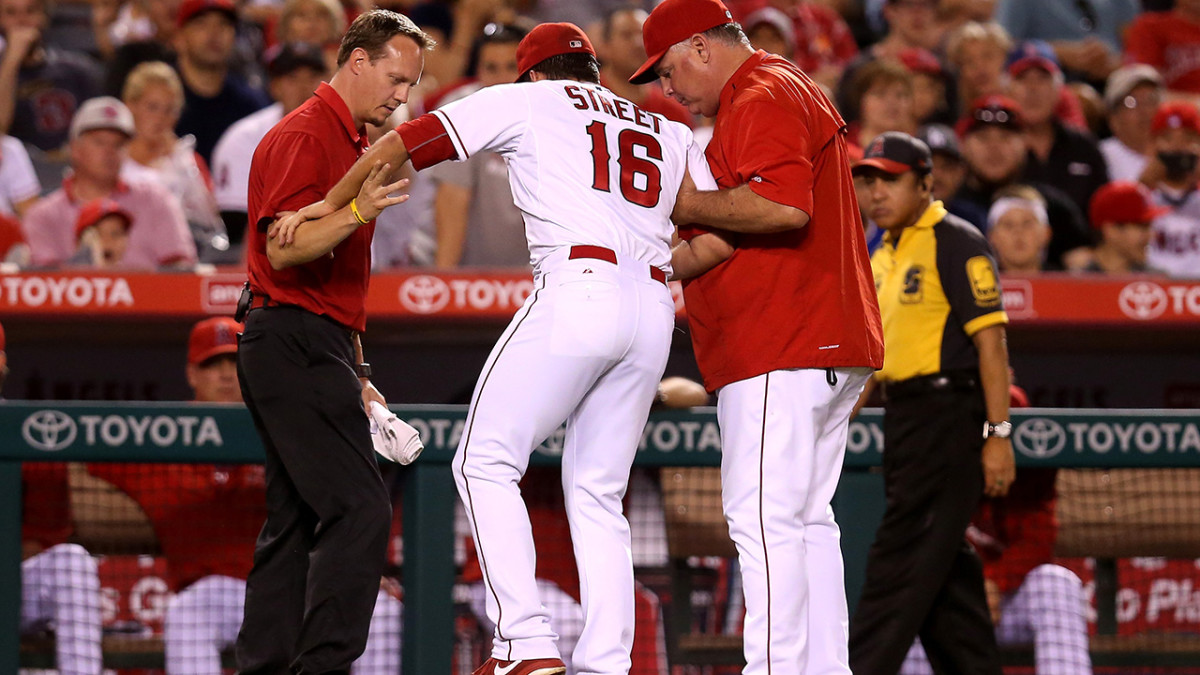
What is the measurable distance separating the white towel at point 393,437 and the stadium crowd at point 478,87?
2.56 metres

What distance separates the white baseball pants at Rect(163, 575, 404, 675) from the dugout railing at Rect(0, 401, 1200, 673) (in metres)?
0.22

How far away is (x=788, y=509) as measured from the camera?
145 inches

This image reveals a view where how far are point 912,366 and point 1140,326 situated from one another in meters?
1.90

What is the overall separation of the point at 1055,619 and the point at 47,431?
3299mm

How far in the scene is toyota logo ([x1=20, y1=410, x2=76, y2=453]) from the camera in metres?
4.43

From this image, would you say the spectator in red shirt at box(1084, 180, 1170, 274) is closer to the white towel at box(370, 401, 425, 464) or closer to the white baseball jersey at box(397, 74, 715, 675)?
the white baseball jersey at box(397, 74, 715, 675)

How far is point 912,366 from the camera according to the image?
4.76 m

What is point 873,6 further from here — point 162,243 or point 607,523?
point 607,523

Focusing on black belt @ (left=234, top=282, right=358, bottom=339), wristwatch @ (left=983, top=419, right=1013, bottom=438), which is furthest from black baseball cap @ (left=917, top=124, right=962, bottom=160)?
black belt @ (left=234, top=282, right=358, bottom=339)

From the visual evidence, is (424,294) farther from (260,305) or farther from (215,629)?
(260,305)

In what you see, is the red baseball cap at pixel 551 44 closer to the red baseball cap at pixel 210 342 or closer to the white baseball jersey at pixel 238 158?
the red baseball cap at pixel 210 342

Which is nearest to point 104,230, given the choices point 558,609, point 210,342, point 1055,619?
point 210,342

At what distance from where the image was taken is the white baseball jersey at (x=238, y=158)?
22.8 feet

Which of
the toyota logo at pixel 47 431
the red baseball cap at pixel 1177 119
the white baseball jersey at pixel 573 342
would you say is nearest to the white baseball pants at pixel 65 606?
the toyota logo at pixel 47 431
